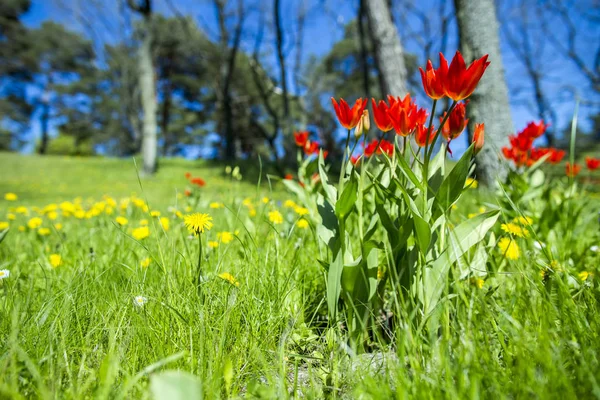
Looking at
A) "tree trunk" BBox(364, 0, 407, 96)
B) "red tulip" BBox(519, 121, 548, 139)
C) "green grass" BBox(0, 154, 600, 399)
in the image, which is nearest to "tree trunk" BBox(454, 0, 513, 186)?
"tree trunk" BBox(364, 0, 407, 96)

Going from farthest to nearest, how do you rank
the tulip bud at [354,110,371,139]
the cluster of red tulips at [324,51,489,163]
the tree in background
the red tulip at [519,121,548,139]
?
the tree in background → the red tulip at [519,121,548,139] → the tulip bud at [354,110,371,139] → the cluster of red tulips at [324,51,489,163]

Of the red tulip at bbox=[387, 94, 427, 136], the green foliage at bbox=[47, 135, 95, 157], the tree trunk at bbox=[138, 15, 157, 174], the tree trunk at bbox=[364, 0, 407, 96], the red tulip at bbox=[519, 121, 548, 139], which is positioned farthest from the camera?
the green foliage at bbox=[47, 135, 95, 157]

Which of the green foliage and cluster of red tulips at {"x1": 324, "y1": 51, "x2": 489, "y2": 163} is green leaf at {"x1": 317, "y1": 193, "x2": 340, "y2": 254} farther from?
the green foliage

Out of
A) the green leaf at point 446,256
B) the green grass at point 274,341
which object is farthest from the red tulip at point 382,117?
the green grass at point 274,341

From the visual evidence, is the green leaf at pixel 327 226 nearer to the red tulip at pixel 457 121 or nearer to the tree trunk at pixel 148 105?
the red tulip at pixel 457 121

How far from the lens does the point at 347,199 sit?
Result: 94cm

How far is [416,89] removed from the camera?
16.2 m

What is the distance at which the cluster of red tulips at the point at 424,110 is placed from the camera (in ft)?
2.52

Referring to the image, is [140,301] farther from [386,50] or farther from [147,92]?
[147,92]

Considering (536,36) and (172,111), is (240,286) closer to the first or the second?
(536,36)

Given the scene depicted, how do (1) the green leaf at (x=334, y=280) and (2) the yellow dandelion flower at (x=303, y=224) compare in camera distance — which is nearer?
(1) the green leaf at (x=334, y=280)

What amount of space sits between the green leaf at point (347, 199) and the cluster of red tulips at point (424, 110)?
13 centimetres

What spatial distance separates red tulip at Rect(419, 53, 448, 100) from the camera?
786 mm

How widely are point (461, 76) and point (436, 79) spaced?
56mm
